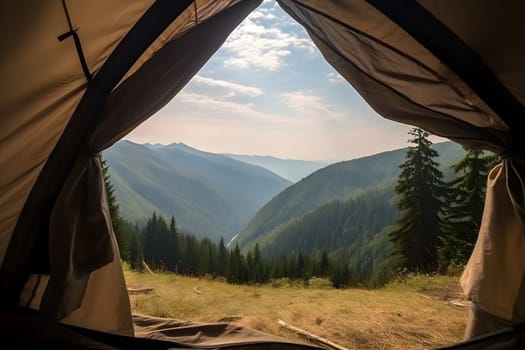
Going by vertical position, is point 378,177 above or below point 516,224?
above

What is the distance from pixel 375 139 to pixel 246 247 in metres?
1.45

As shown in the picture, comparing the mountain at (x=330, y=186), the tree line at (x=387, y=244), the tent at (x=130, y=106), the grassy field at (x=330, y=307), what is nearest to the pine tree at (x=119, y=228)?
the tree line at (x=387, y=244)

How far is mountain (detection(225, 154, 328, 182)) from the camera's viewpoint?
335 centimetres

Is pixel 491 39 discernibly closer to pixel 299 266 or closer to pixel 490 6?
pixel 490 6

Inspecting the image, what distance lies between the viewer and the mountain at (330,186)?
3217 millimetres

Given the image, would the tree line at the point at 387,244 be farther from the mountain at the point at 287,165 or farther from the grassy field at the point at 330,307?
the mountain at the point at 287,165

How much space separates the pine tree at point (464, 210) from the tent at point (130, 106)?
5.29 ft

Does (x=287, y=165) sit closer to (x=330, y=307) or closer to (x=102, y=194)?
(x=330, y=307)

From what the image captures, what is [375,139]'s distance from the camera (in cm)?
278

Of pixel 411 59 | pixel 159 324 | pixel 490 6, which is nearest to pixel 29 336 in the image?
pixel 159 324

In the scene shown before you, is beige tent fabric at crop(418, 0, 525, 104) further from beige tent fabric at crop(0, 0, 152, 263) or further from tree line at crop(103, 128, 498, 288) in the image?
tree line at crop(103, 128, 498, 288)

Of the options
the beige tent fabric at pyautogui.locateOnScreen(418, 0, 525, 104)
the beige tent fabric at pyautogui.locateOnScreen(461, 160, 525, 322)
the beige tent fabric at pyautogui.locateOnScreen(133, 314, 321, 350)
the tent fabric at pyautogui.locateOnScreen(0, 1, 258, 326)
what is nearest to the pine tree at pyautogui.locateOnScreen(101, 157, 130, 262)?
the beige tent fabric at pyautogui.locateOnScreen(133, 314, 321, 350)

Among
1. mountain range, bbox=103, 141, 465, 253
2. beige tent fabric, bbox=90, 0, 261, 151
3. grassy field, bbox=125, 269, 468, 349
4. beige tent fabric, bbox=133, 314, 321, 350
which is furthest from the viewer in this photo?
mountain range, bbox=103, 141, 465, 253

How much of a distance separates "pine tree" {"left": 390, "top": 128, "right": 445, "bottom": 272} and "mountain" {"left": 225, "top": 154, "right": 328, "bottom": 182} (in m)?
0.77
